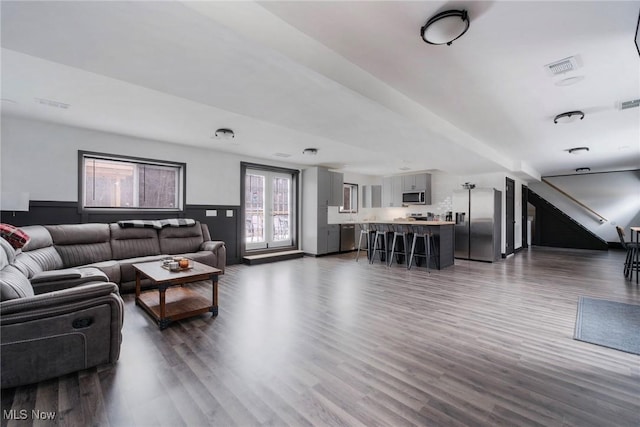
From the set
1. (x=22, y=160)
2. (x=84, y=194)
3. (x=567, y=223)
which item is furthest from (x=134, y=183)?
(x=567, y=223)

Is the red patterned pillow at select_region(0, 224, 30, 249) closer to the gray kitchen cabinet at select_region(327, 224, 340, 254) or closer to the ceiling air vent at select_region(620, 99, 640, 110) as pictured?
the gray kitchen cabinet at select_region(327, 224, 340, 254)

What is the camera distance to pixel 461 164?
19.9 feet

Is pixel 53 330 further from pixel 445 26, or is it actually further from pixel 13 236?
pixel 445 26

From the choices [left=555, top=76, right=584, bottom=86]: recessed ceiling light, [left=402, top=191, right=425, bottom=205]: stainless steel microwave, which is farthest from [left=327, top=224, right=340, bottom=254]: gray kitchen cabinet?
[left=555, top=76, right=584, bottom=86]: recessed ceiling light

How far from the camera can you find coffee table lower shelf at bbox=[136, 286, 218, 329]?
296cm

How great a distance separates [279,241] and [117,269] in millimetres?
3987

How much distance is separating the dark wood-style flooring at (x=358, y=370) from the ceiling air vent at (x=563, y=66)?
2509mm

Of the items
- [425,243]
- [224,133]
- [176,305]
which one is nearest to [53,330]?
[176,305]

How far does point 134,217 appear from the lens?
5.05 meters

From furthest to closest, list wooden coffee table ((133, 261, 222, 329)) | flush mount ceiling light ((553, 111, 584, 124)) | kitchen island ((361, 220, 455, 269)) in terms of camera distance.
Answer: kitchen island ((361, 220, 455, 269)) < flush mount ceiling light ((553, 111, 584, 124)) < wooden coffee table ((133, 261, 222, 329))

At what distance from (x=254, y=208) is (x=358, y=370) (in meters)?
5.45

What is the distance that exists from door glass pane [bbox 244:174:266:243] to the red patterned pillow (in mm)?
3928

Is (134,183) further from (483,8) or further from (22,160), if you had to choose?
(483,8)

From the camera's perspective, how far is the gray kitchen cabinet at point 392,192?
29.2 feet
